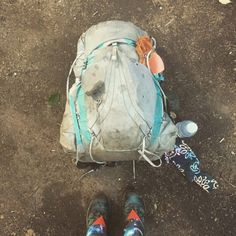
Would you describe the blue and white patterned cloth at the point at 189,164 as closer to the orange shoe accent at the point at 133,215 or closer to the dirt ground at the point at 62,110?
the dirt ground at the point at 62,110

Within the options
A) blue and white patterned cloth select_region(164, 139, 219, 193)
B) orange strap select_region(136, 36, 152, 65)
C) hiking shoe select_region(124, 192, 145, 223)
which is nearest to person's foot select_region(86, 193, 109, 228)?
hiking shoe select_region(124, 192, 145, 223)

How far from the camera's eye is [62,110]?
3146 mm

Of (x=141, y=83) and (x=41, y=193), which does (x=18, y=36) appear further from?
(x=141, y=83)

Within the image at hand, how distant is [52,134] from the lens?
123 inches

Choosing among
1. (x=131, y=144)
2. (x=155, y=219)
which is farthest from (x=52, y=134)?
(x=131, y=144)

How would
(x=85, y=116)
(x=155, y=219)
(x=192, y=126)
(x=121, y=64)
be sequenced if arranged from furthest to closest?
(x=155, y=219)
(x=192, y=126)
(x=85, y=116)
(x=121, y=64)

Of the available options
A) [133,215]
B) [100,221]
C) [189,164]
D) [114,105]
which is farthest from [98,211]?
[114,105]

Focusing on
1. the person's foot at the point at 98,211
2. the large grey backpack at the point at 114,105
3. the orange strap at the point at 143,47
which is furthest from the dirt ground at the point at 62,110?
the orange strap at the point at 143,47

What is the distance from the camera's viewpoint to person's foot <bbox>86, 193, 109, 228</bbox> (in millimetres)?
2955

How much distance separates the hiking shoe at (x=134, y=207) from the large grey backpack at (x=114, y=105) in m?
0.68

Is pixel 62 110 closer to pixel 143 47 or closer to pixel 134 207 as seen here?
pixel 134 207

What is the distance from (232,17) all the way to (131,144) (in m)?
1.65

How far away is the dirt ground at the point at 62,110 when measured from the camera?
3074 mm

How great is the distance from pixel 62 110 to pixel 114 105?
1.18 metres
